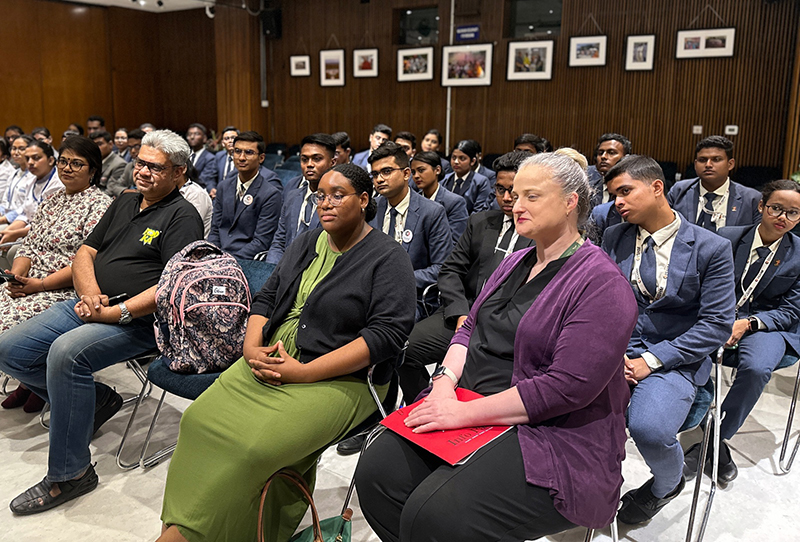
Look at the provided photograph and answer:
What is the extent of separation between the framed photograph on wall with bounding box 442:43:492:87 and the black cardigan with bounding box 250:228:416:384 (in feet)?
25.1

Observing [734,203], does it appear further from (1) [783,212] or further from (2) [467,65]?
(2) [467,65]

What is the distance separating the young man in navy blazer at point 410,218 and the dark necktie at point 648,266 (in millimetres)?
1229

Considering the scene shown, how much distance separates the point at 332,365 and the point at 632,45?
300 inches

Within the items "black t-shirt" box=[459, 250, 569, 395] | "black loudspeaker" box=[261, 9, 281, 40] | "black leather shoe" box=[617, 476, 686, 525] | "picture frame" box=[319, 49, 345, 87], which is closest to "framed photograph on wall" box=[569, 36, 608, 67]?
"picture frame" box=[319, 49, 345, 87]

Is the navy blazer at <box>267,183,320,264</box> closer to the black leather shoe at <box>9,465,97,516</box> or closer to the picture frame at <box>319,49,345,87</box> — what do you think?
the black leather shoe at <box>9,465,97,516</box>

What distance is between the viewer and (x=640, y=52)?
8.23 m

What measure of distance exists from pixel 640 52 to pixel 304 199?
6063 millimetres

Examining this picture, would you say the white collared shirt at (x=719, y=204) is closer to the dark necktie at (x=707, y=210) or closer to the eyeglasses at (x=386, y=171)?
the dark necktie at (x=707, y=210)

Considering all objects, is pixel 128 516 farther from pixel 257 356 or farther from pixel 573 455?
pixel 573 455

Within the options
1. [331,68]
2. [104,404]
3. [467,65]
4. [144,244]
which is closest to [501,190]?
[144,244]

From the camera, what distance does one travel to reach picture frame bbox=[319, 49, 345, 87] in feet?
35.5

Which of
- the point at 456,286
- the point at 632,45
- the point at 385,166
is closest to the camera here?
the point at 456,286

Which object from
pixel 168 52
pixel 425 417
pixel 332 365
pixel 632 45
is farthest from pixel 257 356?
pixel 168 52

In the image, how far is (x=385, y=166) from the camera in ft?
12.1
